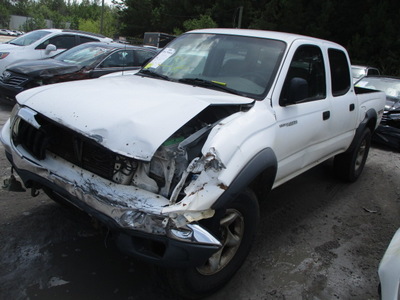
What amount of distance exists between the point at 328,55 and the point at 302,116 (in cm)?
117

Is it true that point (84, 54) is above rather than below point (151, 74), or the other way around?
below

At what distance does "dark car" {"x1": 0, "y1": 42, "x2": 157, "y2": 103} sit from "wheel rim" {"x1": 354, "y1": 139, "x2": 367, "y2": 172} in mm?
4482

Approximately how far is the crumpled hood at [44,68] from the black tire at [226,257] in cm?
597

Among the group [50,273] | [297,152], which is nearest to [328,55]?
[297,152]

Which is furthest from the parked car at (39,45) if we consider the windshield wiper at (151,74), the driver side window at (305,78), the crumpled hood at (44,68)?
the driver side window at (305,78)

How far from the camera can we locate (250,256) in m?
3.28

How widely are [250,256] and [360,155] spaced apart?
3.05m

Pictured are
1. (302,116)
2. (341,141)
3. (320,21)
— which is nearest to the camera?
(302,116)

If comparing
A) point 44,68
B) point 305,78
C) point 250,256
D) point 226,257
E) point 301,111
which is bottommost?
point 250,256

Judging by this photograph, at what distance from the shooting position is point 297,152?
3.45m

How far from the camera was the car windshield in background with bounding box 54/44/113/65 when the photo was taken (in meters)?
8.14

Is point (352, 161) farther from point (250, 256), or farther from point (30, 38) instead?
point (30, 38)

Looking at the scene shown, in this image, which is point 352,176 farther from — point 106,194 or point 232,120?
point 106,194

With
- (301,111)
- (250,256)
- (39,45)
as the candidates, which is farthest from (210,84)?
(39,45)
